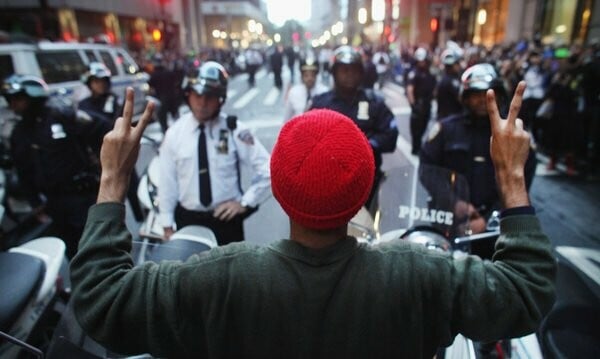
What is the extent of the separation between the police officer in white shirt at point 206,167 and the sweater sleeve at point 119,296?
1869 millimetres

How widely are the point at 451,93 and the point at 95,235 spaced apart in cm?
707

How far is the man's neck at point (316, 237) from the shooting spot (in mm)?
1160

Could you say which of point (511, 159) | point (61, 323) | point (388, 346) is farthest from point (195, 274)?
point (61, 323)

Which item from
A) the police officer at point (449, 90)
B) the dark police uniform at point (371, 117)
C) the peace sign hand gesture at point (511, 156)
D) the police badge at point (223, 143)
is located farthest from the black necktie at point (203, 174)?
the police officer at point (449, 90)

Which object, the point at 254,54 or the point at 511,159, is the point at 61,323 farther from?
the point at 254,54

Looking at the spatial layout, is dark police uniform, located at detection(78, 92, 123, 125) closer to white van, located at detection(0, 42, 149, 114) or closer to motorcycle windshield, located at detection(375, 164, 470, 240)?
white van, located at detection(0, 42, 149, 114)

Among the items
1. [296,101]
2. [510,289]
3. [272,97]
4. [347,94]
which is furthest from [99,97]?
[272,97]

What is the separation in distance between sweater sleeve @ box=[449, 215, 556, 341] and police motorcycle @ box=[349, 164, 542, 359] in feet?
3.53

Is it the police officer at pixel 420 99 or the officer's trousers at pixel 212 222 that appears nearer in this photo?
the officer's trousers at pixel 212 222

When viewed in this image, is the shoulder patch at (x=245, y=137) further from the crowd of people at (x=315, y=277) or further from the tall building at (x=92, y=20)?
the tall building at (x=92, y=20)

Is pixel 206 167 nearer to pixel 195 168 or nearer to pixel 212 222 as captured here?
pixel 195 168

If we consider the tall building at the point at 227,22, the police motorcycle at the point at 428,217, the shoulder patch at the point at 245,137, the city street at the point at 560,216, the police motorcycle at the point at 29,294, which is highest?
the tall building at the point at 227,22

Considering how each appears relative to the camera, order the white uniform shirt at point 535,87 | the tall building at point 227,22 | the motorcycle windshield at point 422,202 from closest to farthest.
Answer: the motorcycle windshield at point 422,202 → the white uniform shirt at point 535,87 → the tall building at point 227,22

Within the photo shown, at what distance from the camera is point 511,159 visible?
122 centimetres
